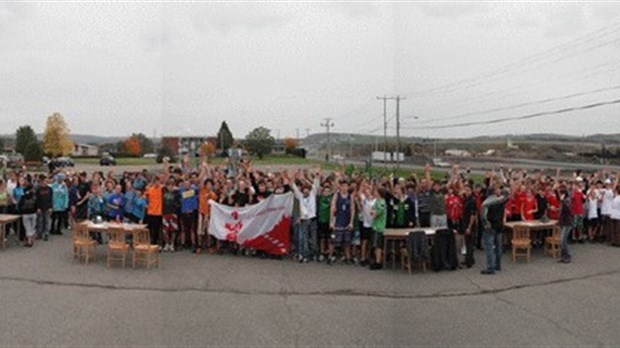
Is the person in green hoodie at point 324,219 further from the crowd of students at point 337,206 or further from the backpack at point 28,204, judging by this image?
the backpack at point 28,204

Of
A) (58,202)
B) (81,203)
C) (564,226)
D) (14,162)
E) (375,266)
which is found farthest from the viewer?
(14,162)

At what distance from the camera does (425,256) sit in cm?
1088

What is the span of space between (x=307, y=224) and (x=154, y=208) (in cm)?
368

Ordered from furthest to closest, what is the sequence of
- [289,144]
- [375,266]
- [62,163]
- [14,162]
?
1. [289,144]
2. [62,163]
3. [14,162]
4. [375,266]

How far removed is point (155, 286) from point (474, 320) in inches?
205

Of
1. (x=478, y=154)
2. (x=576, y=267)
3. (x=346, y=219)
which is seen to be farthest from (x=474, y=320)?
(x=478, y=154)

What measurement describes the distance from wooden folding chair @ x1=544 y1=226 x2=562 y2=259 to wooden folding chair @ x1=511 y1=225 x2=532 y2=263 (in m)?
0.66

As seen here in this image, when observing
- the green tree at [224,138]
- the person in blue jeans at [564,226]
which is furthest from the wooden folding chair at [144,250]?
the green tree at [224,138]

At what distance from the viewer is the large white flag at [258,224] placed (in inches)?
483

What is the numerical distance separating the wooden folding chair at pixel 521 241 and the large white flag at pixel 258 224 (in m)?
4.96

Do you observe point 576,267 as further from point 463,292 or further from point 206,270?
point 206,270

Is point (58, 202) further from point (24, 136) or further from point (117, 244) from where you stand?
point (24, 136)

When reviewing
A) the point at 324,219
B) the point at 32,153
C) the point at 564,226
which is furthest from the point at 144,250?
the point at 32,153

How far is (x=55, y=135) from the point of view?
83438mm
